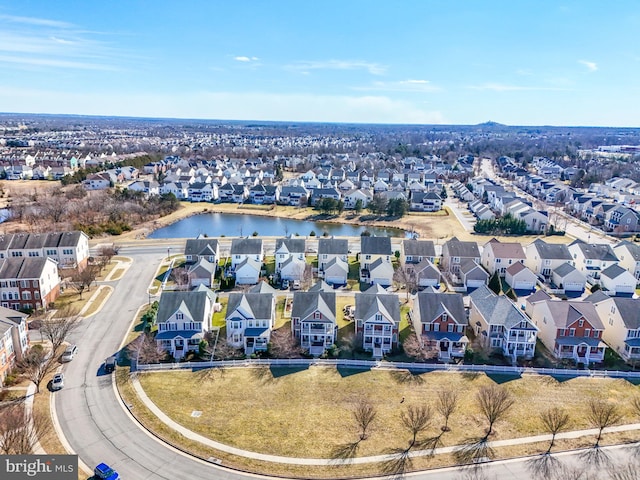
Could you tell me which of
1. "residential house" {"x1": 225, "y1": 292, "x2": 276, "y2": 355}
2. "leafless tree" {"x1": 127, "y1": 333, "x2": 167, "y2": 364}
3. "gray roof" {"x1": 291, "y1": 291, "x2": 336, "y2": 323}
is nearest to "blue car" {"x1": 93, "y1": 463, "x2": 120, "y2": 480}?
"leafless tree" {"x1": 127, "y1": 333, "x2": 167, "y2": 364}

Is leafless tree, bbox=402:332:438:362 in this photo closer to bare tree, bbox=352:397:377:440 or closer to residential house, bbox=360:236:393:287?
bare tree, bbox=352:397:377:440

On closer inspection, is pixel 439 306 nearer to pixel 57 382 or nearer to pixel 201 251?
pixel 57 382

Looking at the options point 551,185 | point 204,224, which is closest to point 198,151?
point 204,224

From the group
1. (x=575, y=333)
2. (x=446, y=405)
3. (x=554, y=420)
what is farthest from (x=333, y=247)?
(x=554, y=420)

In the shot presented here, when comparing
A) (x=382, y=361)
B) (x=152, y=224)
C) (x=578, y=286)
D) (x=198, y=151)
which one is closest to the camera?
(x=382, y=361)

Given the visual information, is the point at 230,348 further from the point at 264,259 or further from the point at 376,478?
the point at 264,259

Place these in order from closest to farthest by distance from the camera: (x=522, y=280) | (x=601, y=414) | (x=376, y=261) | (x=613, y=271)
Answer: (x=601, y=414), (x=613, y=271), (x=522, y=280), (x=376, y=261)
